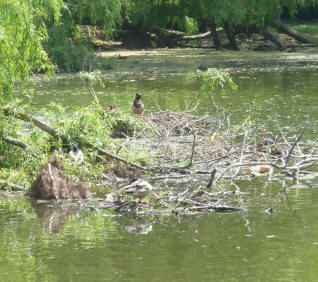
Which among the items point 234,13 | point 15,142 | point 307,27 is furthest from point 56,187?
point 307,27

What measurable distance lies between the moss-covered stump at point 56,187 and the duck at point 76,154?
0.67 m

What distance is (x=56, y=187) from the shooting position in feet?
40.6

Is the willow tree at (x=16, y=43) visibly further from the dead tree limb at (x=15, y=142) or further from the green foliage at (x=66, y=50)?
the green foliage at (x=66, y=50)

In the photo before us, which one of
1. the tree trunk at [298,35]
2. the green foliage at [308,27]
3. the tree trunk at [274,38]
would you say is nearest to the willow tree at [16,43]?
the tree trunk at [274,38]

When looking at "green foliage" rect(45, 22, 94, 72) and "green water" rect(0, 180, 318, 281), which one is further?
"green foliage" rect(45, 22, 94, 72)

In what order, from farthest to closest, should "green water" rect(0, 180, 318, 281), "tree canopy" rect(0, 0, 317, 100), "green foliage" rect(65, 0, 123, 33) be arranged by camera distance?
1. "green foliage" rect(65, 0, 123, 33)
2. "tree canopy" rect(0, 0, 317, 100)
3. "green water" rect(0, 180, 318, 281)

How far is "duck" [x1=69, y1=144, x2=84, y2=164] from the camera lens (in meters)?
13.1

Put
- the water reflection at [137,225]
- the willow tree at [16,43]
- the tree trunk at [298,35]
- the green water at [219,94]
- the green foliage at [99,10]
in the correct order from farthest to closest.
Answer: the tree trunk at [298,35] < the green foliage at [99,10] < the green water at [219,94] < the willow tree at [16,43] < the water reflection at [137,225]

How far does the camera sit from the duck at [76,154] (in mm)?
13125

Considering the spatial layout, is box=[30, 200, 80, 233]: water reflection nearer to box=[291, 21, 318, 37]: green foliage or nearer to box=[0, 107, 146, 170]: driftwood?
box=[0, 107, 146, 170]: driftwood

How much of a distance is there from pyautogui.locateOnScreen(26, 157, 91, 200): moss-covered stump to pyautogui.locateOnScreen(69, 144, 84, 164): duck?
0.67 m

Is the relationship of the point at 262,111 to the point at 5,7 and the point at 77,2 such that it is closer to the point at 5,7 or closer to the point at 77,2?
the point at 5,7

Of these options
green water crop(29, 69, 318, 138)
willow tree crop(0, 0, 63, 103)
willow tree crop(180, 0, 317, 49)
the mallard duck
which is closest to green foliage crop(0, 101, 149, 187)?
willow tree crop(0, 0, 63, 103)

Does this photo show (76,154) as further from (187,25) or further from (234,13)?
(187,25)
